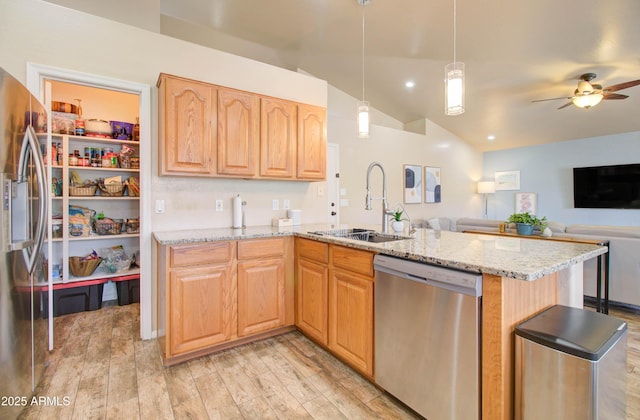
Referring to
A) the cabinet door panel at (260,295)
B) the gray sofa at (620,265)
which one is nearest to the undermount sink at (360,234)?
the cabinet door panel at (260,295)

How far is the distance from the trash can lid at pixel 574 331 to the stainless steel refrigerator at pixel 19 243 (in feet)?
7.65

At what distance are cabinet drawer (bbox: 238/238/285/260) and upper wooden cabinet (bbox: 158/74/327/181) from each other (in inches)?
26.5

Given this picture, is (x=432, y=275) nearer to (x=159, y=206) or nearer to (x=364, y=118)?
(x=364, y=118)

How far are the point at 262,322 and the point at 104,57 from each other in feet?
8.12

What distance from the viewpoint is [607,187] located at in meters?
5.78

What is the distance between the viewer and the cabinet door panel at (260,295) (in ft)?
7.80

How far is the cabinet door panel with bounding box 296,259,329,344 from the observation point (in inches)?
88.4

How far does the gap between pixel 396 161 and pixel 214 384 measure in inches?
191

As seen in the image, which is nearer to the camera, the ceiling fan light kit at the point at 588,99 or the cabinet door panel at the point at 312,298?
the cabinet door panel at the point at 312,298

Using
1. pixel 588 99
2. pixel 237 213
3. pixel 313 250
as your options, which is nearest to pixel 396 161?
pixel 588 99

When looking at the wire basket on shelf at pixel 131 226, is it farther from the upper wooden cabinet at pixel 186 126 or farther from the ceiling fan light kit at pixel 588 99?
the ceiling fan light kit at pixel 588 99

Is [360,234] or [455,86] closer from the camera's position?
[455,86]

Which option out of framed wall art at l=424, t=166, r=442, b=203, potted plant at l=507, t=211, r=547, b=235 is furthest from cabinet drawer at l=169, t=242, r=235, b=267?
framed wall art at l=424, t=166, r=442, b=203

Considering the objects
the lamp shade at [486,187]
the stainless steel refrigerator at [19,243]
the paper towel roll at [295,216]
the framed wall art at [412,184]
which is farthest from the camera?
the lamp shade at [486,187]
